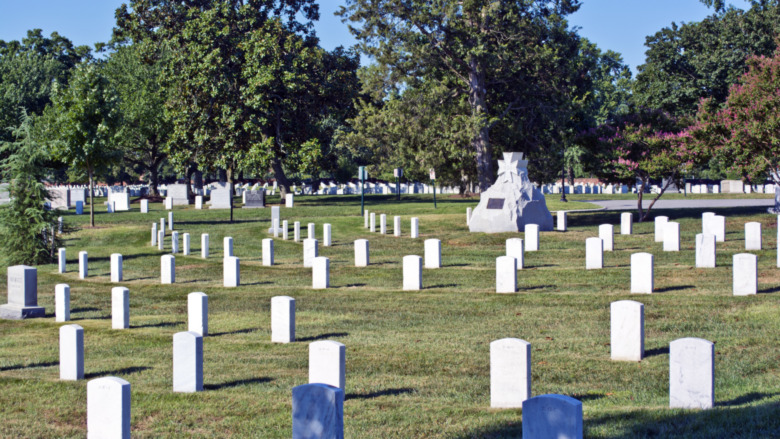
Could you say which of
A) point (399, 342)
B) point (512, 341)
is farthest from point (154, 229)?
point (512, 341)

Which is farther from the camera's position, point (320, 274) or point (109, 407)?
point (320, 274)

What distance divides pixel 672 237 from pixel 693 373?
52.3 ft

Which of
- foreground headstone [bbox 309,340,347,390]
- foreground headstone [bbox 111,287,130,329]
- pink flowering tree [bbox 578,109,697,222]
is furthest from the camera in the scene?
pink flowering tree [bbox 578,109,697,222]

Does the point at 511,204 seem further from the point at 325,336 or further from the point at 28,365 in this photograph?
the point at 28,365

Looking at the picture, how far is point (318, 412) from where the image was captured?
5.34 metres

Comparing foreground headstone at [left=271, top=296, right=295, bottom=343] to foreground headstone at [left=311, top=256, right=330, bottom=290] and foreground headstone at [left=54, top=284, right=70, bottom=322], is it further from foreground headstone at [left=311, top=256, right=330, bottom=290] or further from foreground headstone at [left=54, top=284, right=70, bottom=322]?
foreground headstone at [left=311, top=256, right=330, bottom=290]

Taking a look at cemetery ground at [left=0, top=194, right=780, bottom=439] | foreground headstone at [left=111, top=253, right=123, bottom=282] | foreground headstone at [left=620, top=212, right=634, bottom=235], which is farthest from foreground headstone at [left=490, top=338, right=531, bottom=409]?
foreground headstone at [left=620, top=212, right=634, bottom=235]

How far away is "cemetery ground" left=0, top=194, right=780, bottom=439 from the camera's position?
7.70m

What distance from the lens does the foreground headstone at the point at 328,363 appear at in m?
8.10

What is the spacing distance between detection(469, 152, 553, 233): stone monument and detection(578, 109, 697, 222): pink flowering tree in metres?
5.72

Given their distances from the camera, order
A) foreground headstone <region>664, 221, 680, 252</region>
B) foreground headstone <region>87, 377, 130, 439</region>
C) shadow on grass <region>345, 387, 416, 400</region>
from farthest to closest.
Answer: foreground headstone <region>664, 221, 680, 252</region>
shadow on grass <region>345, 387, 416, 400</region>
foreground headstone <region>87, 377, 130, 439</region>

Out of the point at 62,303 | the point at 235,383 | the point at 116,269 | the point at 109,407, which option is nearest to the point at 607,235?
the point at 116,269

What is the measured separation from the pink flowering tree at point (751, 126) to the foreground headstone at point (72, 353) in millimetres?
23559

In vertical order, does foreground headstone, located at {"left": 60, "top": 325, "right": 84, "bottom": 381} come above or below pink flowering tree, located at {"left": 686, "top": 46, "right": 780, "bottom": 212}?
below
